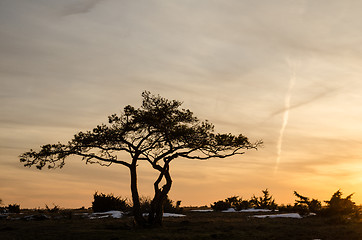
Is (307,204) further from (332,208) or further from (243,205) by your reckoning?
(243,205)

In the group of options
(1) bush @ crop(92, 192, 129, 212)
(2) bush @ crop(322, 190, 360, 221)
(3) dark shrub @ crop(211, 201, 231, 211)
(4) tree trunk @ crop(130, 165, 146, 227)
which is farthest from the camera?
(3) dark shrub @ crop(211, 201, 231, 211)

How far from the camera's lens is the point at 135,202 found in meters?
25.3

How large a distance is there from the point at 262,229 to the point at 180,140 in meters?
6.92

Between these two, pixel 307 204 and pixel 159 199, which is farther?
pixel 307 204

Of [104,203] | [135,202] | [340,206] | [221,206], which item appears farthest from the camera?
[221,206]

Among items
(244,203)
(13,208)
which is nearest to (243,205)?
(244,203)

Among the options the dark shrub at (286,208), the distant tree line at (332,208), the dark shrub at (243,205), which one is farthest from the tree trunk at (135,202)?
the dark shrub at (243,205)

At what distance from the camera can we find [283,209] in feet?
145

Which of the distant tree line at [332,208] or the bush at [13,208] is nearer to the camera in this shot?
the distant tree line at [332,208]

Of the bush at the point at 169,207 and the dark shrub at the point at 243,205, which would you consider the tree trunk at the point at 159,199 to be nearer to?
the bush at the point at 169,207

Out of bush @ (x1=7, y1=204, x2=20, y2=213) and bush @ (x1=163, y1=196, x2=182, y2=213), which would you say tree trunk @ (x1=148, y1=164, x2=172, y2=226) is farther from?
bush @ (x1=7, y1=204, x2=20, y2=213)

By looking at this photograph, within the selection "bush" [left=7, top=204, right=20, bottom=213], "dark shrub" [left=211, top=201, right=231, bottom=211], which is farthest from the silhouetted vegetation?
"bush" [left=7, top=204, right=20, bottom=213]

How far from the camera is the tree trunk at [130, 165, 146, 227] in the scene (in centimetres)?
2519

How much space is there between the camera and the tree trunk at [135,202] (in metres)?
25.2
